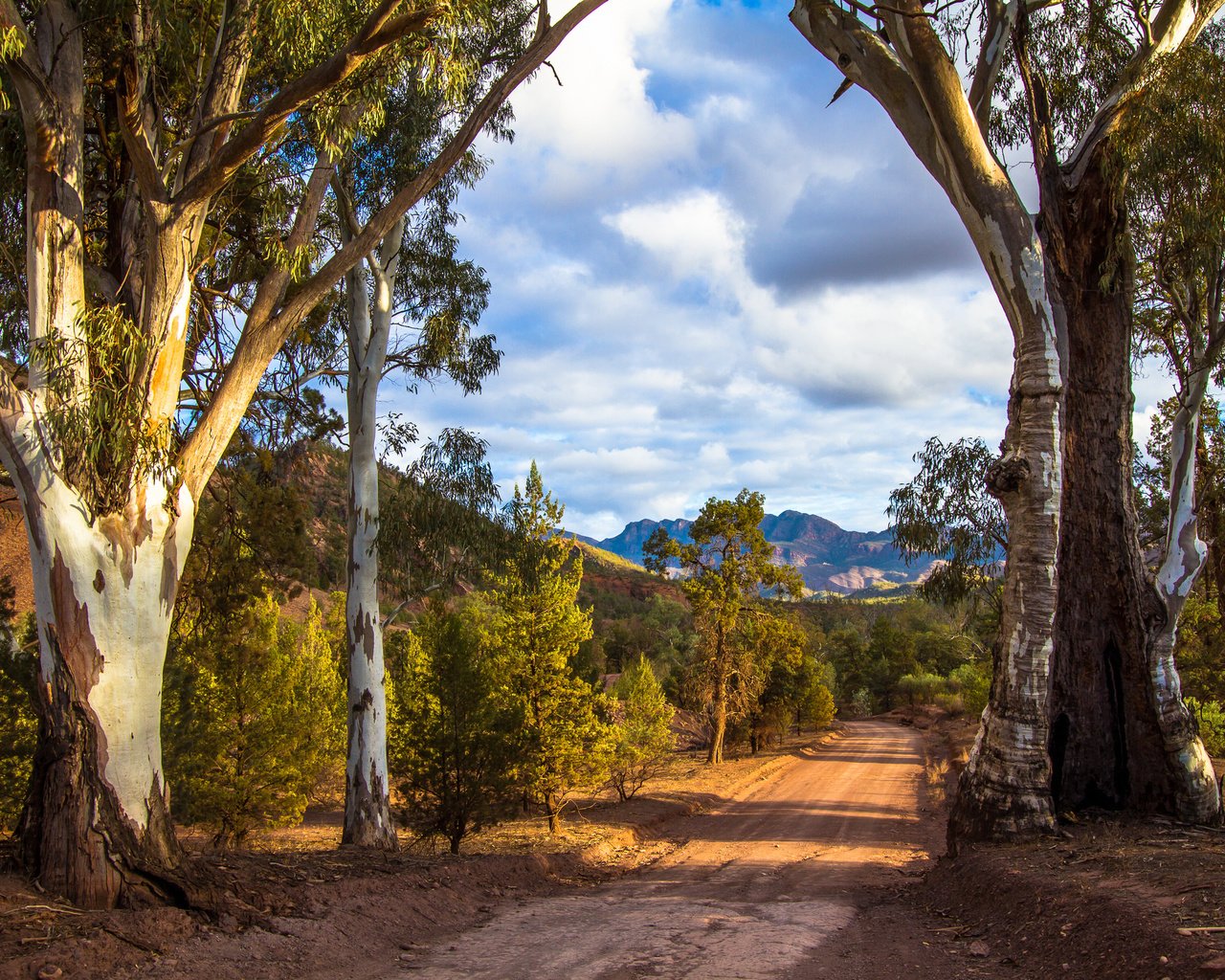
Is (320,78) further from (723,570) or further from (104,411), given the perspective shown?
(723,570)

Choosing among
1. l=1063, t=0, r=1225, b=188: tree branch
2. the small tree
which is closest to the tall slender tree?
l=1063, t=0, r=1225, b=188: tree branch

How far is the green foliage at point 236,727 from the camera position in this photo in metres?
12.6

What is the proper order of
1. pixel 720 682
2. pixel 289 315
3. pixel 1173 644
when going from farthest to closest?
pixel 720 682 < pixel 1173 644 < pixel 289 315

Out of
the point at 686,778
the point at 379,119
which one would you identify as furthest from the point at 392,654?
the point at 379,119

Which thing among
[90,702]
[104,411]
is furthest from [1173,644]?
[104,411]

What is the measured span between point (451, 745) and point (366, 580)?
115 inches

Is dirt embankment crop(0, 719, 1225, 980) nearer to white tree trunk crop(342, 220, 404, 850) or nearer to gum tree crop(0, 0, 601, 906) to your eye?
gum tree crop(0, 0, 601, 906)

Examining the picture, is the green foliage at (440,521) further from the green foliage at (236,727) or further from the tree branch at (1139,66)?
the tree branch at (1139,66)

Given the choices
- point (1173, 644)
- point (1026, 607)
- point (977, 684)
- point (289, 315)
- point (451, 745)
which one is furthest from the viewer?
point (977, 684)

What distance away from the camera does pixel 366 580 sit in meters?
10.5

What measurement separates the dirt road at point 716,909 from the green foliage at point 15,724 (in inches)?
300

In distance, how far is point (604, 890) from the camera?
8891mm

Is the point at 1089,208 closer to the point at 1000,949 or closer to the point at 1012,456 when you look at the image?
the point at 1012,456

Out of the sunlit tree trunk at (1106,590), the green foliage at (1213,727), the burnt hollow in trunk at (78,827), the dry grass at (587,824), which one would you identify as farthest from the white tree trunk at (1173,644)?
the green foliage at (1213,727)
